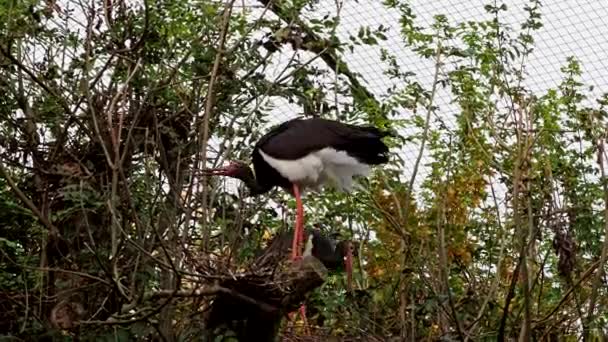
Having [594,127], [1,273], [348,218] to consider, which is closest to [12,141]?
[1,273]

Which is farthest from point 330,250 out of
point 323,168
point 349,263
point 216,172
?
point 216,172

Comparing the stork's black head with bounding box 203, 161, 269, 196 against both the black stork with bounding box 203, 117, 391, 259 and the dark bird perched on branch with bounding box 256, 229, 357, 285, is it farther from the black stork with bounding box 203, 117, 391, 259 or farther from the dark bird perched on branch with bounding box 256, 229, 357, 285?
the dark bird perched on branch with bounding box 256, 229, 357, 285

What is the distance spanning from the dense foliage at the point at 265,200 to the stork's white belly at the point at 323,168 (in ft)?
0.31

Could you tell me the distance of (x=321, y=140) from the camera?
5809 mm

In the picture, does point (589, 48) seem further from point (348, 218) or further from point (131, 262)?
point (131, 262)

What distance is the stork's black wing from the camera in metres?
5.70

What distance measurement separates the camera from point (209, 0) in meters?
5.68

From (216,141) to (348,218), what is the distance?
0.89 m

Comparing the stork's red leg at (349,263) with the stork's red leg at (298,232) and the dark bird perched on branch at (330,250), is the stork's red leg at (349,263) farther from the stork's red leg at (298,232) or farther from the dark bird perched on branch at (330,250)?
the stork's red leg at (298,232)

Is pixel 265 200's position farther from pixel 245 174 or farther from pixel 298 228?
pixel 298 228

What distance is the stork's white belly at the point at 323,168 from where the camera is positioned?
19.4 ft

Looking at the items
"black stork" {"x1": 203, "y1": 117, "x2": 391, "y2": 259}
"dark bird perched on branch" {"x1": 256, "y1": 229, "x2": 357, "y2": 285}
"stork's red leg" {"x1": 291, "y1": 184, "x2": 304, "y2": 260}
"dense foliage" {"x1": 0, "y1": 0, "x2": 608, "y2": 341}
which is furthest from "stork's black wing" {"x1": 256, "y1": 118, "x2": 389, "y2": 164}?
"dark bird perched on branch" {"x1": 256, "y1": 229, "x2": 357, "y2": 285}

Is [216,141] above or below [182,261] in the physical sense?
above

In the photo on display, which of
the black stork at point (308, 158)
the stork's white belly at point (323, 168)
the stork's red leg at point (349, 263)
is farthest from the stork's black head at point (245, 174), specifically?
the stork's red leg at point (349, 263)
